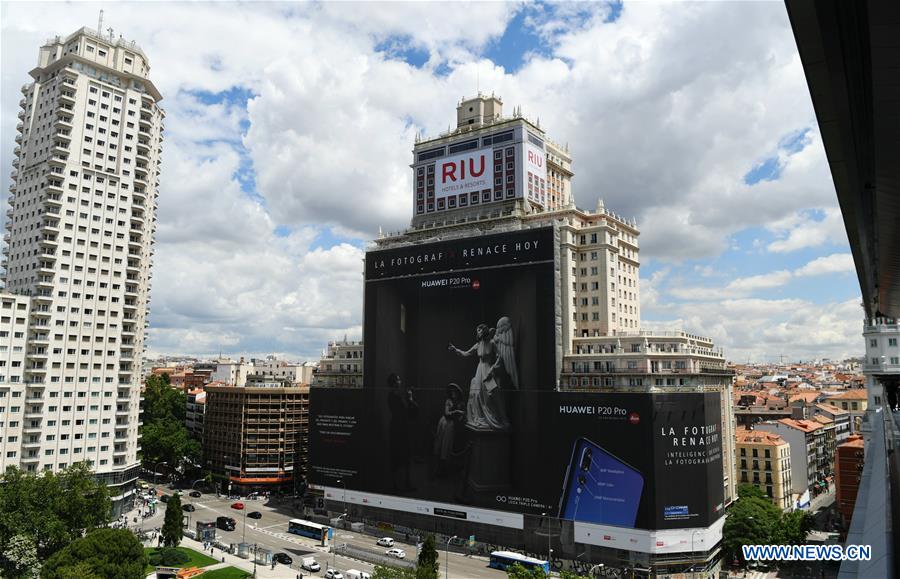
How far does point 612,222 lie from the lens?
277 feet

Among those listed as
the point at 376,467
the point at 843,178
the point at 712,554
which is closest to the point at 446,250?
the point at 376,467

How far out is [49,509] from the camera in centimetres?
6269

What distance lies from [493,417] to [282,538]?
3167 centimetres

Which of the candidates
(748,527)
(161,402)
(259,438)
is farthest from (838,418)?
(161,402)

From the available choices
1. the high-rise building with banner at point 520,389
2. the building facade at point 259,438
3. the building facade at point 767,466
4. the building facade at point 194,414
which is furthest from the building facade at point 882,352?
the building facade at point 194,414

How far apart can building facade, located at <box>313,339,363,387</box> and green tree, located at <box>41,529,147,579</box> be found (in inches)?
1575

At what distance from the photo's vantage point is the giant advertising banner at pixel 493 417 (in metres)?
64.1

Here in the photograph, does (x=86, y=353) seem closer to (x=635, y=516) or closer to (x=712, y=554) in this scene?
(x=635, y=516)

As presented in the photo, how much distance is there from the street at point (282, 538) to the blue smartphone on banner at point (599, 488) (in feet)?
35.2

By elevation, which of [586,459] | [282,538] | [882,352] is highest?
[882,352]

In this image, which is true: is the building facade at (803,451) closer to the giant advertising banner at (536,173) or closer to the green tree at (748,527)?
the green tree at (748,527)

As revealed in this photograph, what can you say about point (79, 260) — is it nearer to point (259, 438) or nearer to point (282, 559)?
point (259, 438)

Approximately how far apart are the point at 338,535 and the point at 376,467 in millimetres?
9755

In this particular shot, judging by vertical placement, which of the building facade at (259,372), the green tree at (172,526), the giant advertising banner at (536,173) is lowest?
the green tree at (172,526)
